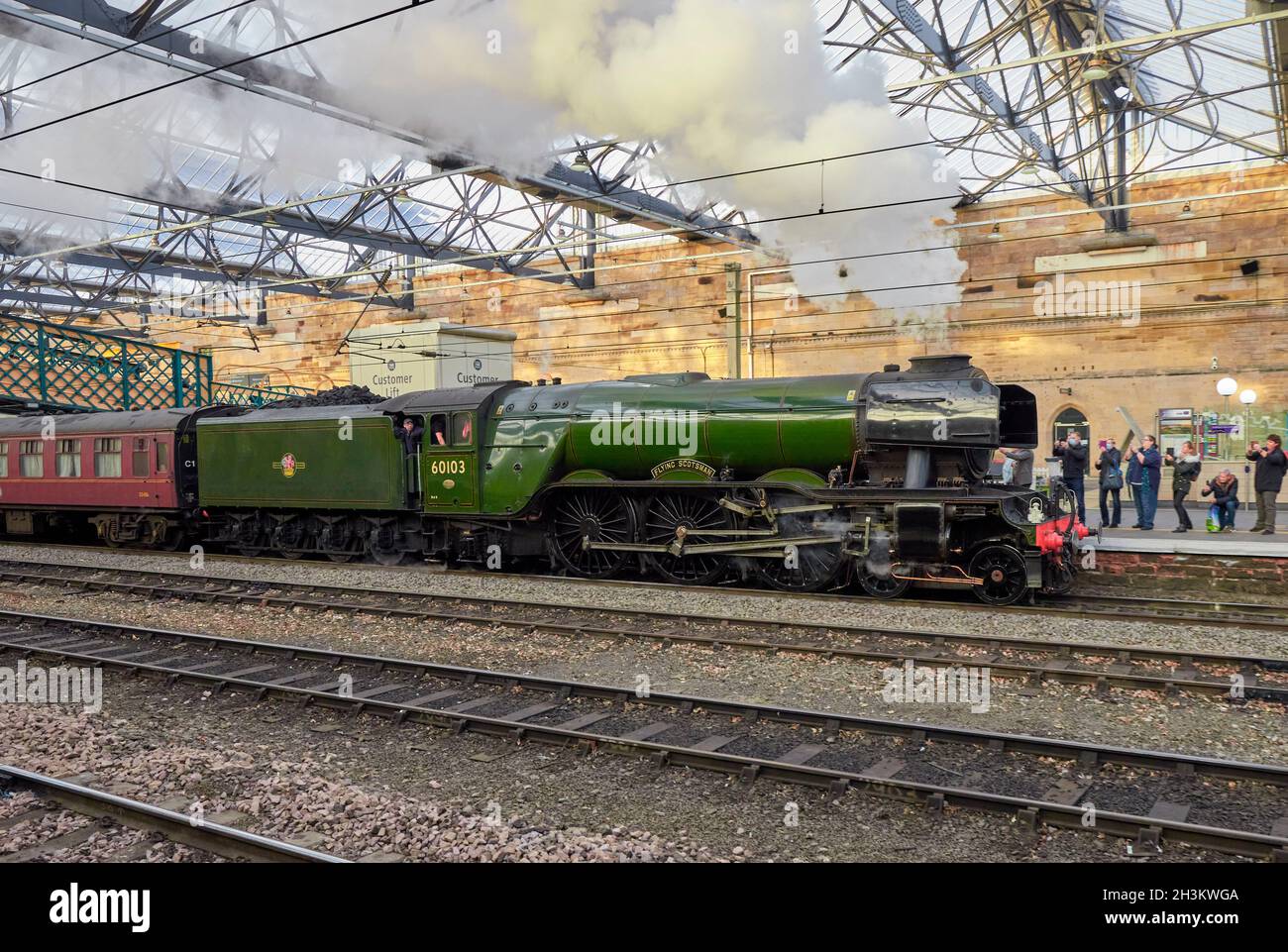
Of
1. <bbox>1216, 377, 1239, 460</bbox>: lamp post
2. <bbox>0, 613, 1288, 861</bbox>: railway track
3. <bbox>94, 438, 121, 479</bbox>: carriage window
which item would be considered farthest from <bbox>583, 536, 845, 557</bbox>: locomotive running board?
<bbox>1216, 377, 1239, 460</bbox>: lamp post

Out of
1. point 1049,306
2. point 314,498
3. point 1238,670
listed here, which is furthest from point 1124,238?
point 314,498

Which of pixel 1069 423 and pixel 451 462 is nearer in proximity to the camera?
pixel 451 462

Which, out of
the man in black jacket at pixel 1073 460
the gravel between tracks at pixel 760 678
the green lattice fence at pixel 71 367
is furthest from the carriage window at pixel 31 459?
the man in black jacket at pixel 1073 460

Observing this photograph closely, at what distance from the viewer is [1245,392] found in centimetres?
1888

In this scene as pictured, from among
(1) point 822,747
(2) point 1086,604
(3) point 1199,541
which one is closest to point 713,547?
(2) point 1086,604

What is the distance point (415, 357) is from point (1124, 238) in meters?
16.5

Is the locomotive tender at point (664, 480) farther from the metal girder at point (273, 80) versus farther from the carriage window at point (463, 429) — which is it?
the metal girder at point (273, 80)

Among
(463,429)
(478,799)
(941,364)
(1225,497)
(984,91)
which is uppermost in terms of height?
(984,91)

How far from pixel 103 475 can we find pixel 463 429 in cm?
906

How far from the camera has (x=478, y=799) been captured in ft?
16.9

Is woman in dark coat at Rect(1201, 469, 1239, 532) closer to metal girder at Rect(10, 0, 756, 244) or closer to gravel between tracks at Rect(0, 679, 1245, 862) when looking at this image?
gravel between tracks at Rect(0, 679, 1245, 862)

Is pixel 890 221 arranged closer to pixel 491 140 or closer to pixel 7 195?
pixel 491 140

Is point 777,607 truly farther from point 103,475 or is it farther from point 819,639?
point 103,475

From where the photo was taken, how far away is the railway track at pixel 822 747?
4.74m
